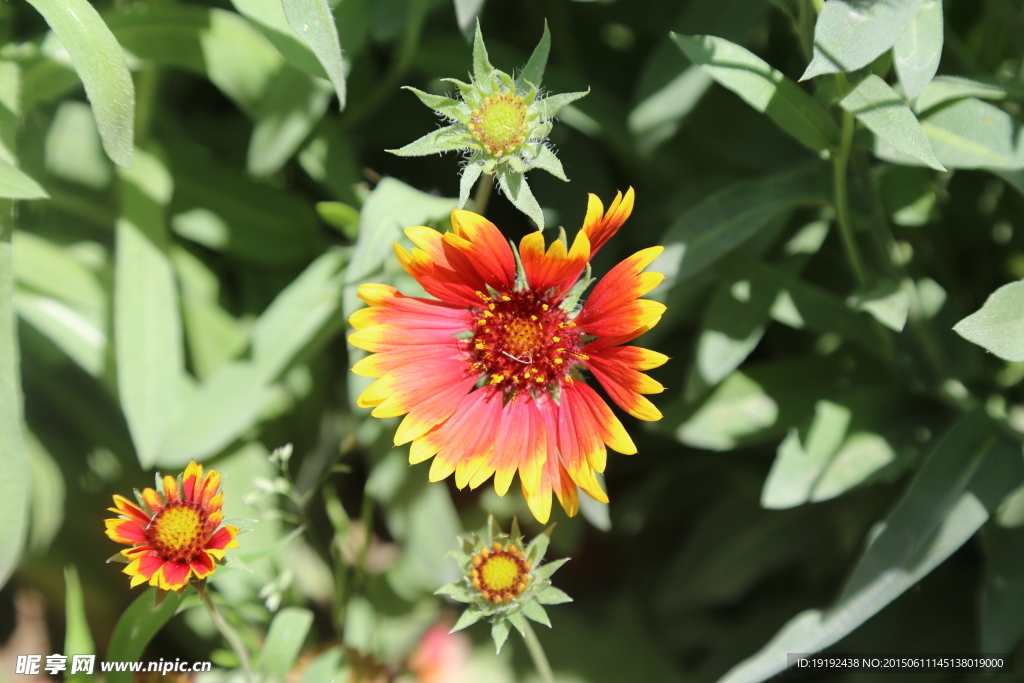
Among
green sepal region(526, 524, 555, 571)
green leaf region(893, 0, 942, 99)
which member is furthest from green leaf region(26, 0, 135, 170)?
green leaf region(893, 0, 942, 99)

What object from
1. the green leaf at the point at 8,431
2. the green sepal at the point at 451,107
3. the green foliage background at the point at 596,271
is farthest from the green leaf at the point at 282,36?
the green leaf at the point at 8,431

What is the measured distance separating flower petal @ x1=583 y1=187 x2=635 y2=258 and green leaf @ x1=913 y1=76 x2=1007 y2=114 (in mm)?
560

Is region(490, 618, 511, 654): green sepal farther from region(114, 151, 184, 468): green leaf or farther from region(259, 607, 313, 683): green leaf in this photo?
region(114, 151, 184, 468): green leaf

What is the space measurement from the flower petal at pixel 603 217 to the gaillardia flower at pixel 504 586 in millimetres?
374

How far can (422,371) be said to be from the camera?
1.09 meters

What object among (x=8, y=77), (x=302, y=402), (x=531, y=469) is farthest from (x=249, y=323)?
(x=531, y=469)

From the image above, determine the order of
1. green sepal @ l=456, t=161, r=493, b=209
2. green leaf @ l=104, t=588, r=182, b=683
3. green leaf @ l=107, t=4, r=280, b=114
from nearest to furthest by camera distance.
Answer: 1. green sepal @ l=456, t=161, r=493, b=209
2. green leaf @ l=104, t=588, r=182, b=683
3. green leaf @ l=107, t=4, r=280, b=114

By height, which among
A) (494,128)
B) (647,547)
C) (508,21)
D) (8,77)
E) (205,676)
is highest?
(508,21)

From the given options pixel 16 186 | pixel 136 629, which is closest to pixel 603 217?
pixel 16 186

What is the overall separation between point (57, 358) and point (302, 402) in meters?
0.51

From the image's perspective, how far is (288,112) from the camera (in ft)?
4.39

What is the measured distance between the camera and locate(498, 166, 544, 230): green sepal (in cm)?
88

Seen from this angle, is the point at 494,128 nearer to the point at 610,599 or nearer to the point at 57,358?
the point at 57,358

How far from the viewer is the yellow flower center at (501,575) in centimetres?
92
